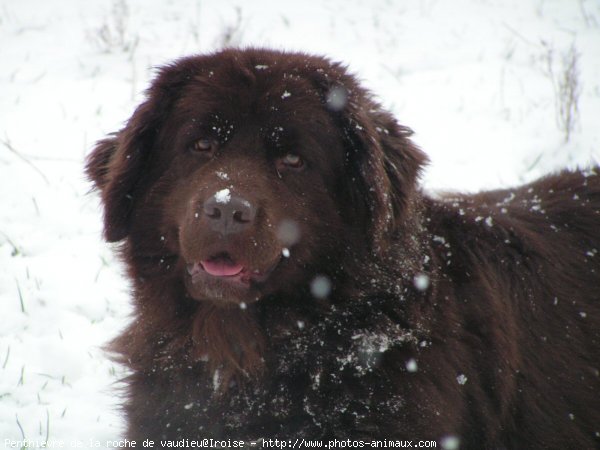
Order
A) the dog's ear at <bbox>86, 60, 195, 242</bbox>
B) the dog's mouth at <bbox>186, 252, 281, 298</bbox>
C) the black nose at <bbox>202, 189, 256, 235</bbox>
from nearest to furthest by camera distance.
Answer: the black nose at <bbox>202, 189, 256, 235</bbox>, the dog's mouth at <bbox>186, 252, 281, 298</bbox>, the dog's ear at <bbox>86, 60, 195, 242</bbox>

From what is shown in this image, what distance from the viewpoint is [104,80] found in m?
8.06

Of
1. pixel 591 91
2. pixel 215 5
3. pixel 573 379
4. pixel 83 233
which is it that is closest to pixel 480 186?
pixel 591 91

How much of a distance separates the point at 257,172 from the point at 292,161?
0.22m

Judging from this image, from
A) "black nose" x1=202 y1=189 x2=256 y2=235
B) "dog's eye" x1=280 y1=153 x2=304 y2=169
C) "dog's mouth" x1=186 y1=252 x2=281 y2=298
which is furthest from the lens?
"dog's eye" x1=280 y1=153 x2=304 y2=169

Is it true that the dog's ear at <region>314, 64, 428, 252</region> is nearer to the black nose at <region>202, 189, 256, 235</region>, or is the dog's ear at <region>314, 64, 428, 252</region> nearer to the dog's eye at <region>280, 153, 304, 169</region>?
the dog's eye at <region>280, 153, 304, 169</region>

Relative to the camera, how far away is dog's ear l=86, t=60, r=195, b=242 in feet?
11.0

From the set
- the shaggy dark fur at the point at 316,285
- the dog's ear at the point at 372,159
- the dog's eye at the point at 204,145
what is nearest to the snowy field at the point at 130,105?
the shaggy dark fur at the point at 316,285

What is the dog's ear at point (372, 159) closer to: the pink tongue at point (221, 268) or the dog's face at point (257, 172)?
the dog's face at point (257, 172)

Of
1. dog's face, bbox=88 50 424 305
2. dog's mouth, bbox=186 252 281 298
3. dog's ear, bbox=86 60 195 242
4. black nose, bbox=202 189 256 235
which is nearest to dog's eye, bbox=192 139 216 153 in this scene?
dog's face, bbox=88 50 424 305

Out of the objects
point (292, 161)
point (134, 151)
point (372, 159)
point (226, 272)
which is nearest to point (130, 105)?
point (134, 151)

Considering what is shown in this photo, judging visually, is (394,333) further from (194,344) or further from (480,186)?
(480,186)

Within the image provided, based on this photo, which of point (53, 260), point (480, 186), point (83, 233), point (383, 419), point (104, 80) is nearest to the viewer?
point (383, 419)

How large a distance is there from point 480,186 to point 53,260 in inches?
160

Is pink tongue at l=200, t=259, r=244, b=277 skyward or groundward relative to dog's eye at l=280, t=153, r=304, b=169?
groundward
